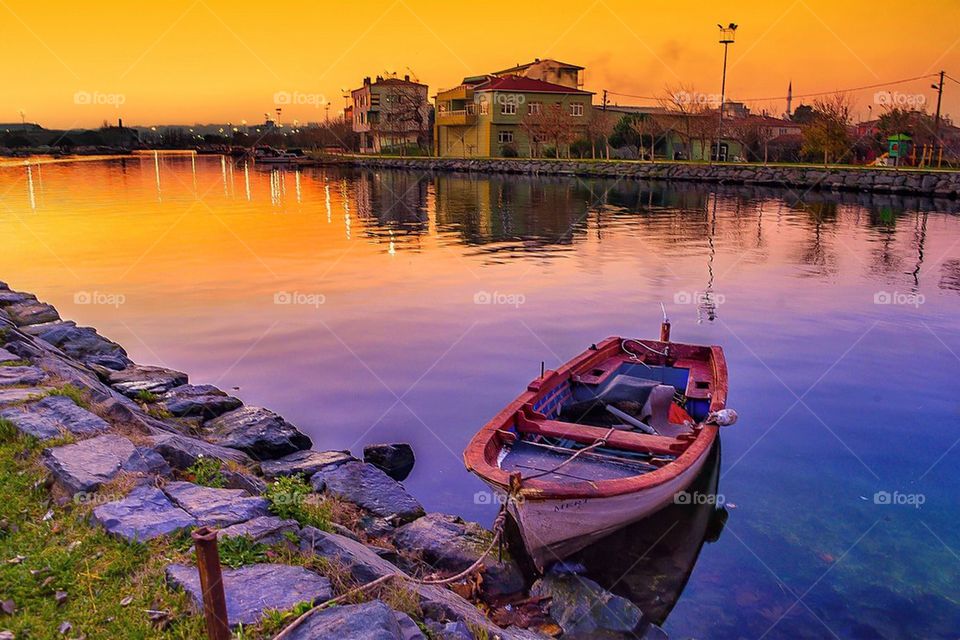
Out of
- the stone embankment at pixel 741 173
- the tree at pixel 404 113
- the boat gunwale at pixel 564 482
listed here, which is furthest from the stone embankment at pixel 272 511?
the tree at pixel 404 113

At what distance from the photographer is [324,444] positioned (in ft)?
32.6

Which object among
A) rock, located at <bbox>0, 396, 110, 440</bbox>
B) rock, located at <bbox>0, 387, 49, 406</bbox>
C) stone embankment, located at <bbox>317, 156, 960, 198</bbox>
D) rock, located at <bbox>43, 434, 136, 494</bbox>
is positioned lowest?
rock, located at <bbox>43, 434, 136, 494</bbox>

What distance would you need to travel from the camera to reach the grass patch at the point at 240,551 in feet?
14.8

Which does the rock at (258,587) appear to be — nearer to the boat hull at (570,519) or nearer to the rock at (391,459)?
the boat hull at (570,519)

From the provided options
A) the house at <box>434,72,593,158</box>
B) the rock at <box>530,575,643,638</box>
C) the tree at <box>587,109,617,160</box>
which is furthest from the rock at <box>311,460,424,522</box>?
the tree at <box>587,109,617,160</box>

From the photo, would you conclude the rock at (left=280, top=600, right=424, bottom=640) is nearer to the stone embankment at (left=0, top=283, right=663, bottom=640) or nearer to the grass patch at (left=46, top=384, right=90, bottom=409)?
the stone embankment at (left=0, top=283, right=663, bottom=640)

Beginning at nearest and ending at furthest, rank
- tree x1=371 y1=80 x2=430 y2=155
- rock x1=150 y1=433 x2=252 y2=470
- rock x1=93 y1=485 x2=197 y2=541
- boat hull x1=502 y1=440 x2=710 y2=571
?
rock x1=93 y1=485 x2=197 y2=541
rock x1=150 y1=433 x2=252 y2=470
boat hull x1=502 y1=440 x2=710 y2=571
tree x1=371 y1=80 x2=430 y2=155

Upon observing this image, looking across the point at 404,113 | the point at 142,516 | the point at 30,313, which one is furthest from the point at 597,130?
the point at 142,516

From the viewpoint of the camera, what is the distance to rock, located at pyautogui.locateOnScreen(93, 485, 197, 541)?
4.63m

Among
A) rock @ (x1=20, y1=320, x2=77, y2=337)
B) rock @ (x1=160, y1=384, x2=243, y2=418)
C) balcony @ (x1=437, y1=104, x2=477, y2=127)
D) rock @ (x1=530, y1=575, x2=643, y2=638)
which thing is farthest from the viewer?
balcony @ (x1=437, y1=104, x2=477, y2=127)

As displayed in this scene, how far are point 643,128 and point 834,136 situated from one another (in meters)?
19.5

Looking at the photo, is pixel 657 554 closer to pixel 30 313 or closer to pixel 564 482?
pixel 564 482

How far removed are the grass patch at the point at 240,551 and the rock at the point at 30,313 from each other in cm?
1024

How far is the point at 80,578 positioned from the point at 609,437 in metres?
5.12
